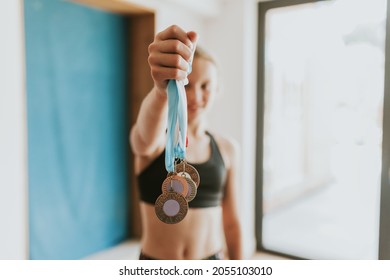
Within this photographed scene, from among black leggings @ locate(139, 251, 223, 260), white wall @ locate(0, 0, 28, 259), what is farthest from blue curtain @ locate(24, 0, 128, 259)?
black leggings @ locate(139, 251, 223, 260)

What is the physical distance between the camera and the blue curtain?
1.32 m

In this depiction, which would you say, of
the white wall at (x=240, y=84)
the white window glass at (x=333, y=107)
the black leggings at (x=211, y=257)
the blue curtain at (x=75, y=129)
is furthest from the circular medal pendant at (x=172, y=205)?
the white wall at (x=240, y=84)

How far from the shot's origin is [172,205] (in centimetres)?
54

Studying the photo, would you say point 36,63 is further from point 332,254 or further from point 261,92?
point 332,254

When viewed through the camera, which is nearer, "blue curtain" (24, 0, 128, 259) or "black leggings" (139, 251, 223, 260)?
"black leggings" (139, 251, 223, 260)

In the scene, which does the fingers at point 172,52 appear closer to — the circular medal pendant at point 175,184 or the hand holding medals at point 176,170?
the hand holding medals at point 176,170

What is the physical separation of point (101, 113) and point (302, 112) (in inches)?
55.1

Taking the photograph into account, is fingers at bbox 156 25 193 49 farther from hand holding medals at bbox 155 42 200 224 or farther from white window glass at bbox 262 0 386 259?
white window glass at bbox 262 0 386 259

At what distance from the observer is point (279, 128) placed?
2.13 m

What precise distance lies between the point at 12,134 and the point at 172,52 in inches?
30.6

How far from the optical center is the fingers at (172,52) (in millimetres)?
480

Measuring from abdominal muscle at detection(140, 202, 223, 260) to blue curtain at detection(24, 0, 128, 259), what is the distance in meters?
0.77
